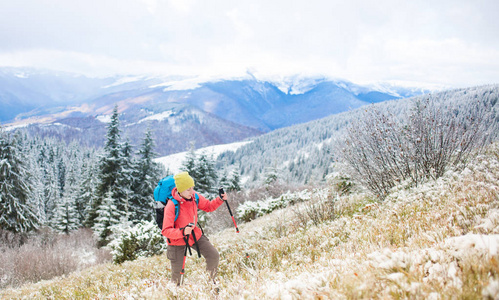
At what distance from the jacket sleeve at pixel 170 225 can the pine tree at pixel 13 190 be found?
980 inches

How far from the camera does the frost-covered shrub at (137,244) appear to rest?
9.38m

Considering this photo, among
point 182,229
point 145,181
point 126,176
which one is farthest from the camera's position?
point 145,181

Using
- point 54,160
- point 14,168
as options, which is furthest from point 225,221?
point 54,160

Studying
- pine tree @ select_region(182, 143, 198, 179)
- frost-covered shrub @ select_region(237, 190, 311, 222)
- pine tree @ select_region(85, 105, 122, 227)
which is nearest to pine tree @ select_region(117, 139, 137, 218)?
pine tree @ select_region(85, 105, 122, 227)

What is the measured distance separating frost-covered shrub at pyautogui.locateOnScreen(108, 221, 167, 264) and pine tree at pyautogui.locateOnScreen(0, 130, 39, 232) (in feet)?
59.9

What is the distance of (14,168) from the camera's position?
21547mm

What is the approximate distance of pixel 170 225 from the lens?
4.05 m

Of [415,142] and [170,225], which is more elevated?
[415,142]

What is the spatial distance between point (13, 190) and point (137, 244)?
19.5 metres

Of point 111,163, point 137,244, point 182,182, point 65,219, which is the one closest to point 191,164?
point 111,163

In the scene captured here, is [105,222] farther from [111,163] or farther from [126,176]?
[111,163]

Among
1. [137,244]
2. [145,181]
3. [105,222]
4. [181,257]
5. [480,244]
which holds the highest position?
[480,244]

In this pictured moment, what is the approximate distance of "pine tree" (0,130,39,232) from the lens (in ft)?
67.8

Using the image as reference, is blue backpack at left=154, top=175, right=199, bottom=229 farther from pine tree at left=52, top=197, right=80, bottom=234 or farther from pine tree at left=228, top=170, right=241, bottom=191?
pine tree at left=52, top=197, right=80, bottom=234
